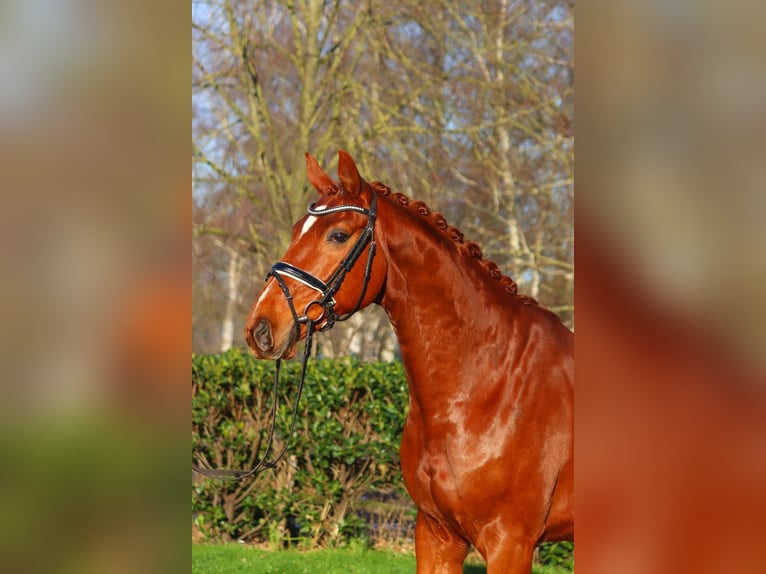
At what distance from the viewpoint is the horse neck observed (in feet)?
10.2

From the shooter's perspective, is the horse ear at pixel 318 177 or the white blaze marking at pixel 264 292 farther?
the horse ear at pixel 318 177

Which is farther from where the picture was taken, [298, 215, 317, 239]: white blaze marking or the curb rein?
[298, 215, 317, 239]: white blaze marking

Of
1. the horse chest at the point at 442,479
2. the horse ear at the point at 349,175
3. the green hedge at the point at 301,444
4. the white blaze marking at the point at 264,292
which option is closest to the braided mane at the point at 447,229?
the horse ear at the point at 349,175

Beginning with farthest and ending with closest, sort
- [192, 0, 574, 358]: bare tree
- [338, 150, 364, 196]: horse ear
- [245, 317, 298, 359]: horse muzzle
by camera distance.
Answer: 1. [192, 0, 574, 358]: bare tree
2. [338, 150, 364, 196]: horse ear
3. [245, 317, 298, 359]: horse muzzle

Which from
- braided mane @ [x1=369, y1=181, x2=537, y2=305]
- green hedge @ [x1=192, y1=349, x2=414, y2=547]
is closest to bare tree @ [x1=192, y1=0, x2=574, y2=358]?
green hedge @ [x1=192, y1=349, x2=414, y2=547]

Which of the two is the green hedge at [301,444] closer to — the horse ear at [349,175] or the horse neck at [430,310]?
the horse neck at [430,310]

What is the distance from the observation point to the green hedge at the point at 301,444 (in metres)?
6.81

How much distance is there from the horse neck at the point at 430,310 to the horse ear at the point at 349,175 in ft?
0.44

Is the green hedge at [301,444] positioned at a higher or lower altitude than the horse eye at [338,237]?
lower

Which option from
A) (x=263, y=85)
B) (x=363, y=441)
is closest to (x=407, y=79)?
(x=263, y=85)

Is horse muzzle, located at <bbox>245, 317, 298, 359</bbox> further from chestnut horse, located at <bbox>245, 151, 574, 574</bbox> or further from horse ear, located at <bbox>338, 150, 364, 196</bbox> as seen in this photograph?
horse ear, located at <bbox>338, 150, 364, 196</bbox>
